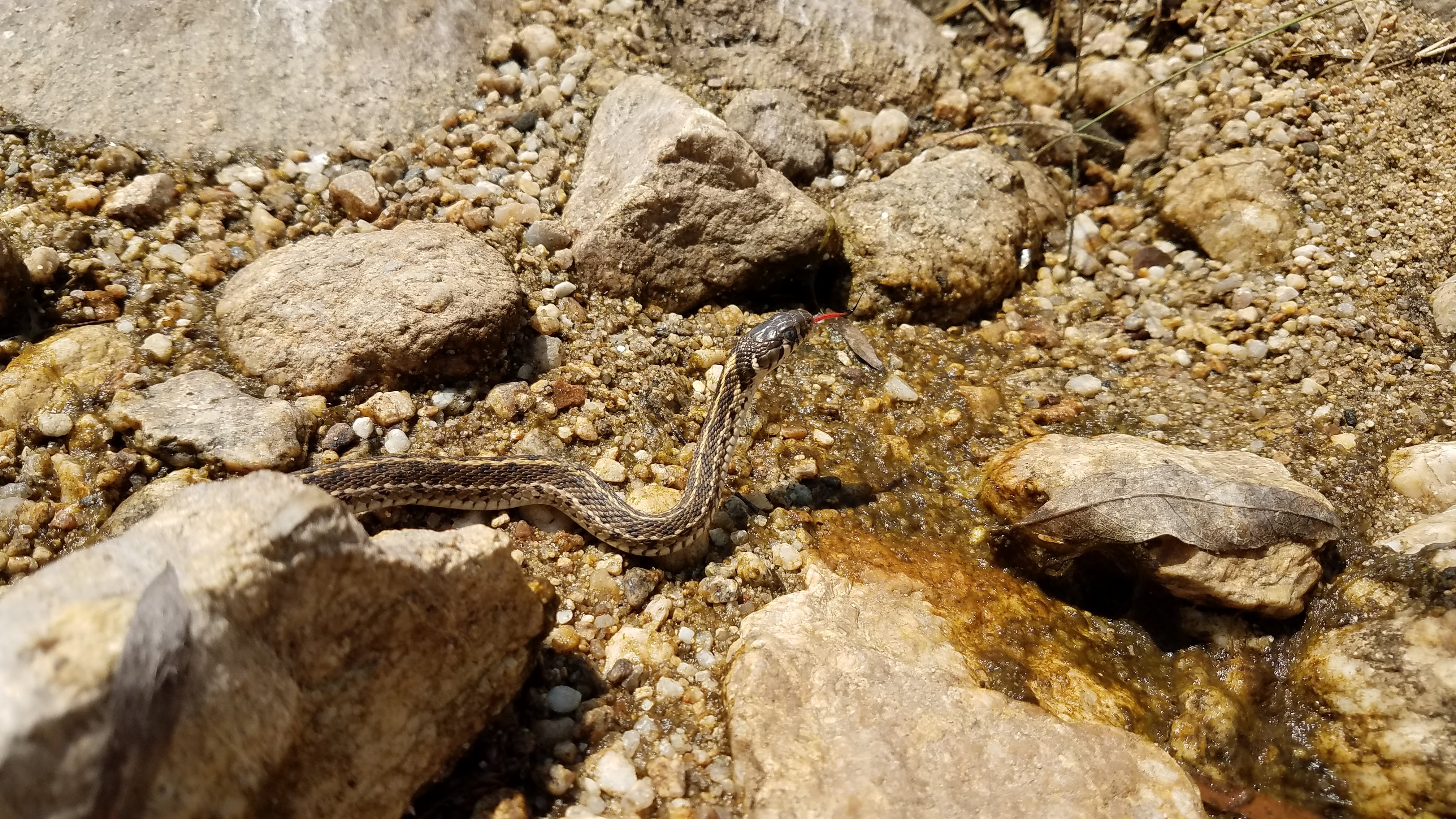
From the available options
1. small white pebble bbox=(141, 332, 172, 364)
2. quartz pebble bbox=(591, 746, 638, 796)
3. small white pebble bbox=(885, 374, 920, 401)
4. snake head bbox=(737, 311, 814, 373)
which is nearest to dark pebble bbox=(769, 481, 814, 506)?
snake head bbox=(737, 311, 814, 373)

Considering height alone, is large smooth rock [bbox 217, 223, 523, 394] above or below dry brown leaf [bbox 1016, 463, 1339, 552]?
above

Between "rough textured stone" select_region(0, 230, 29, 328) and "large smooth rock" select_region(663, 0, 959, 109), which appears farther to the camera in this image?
"large smooth rock" select_region(663, 0, 959, 109)

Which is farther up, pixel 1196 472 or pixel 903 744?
pixel 1196 472

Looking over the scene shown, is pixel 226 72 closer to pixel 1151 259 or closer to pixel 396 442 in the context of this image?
pixel 396 442

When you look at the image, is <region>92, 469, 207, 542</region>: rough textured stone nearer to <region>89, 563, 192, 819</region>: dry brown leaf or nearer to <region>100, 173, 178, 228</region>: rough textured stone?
<region>100, 173, 178, 228</region>: rough textured stone

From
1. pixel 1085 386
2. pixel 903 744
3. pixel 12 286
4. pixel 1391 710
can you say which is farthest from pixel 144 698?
pixel 1085 386

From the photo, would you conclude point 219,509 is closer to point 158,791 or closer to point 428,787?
point 158,791

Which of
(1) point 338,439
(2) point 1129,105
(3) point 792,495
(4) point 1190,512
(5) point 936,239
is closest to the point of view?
(4) point 1190,512
